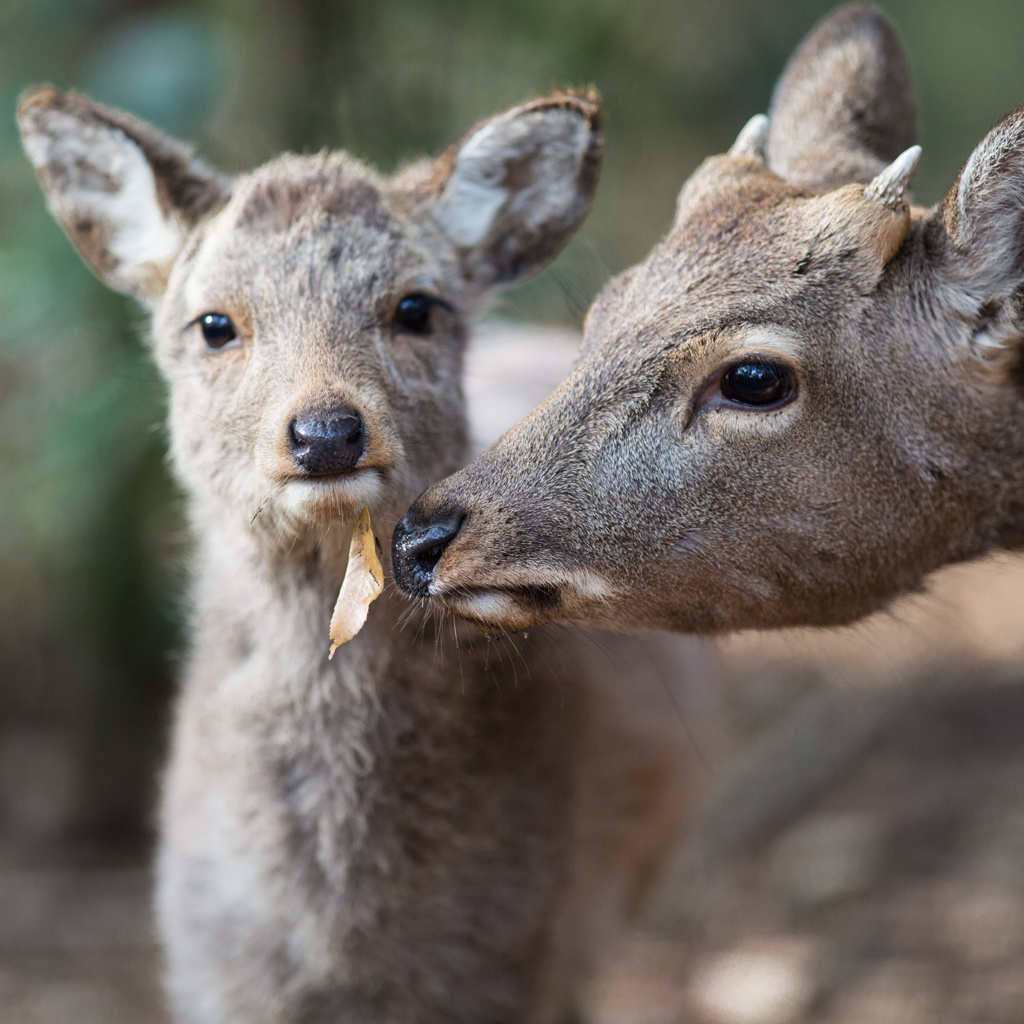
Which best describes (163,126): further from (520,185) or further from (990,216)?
(990,216)

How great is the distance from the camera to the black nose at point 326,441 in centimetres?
292

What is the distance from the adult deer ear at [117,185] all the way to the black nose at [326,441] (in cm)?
118

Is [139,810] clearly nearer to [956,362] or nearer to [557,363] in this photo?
[557,363]

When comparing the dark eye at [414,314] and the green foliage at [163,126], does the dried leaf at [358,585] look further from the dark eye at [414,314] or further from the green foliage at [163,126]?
the green foliage at [163,126]

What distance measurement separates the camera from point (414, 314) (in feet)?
11.5

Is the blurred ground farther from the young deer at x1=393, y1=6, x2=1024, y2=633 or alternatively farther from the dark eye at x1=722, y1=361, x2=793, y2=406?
the dark eye at x1=722, y1=361, x2=793, y2=406

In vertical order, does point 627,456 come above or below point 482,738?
above

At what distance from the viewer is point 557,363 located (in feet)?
18.1

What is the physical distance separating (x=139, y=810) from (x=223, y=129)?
344 cm

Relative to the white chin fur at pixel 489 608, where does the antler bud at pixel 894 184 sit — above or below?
above

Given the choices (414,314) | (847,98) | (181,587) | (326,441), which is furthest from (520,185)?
(181,587)

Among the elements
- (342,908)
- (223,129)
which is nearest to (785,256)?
(342,908)

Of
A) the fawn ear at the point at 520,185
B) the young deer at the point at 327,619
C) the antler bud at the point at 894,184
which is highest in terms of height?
the antler bud at the point at 894,184

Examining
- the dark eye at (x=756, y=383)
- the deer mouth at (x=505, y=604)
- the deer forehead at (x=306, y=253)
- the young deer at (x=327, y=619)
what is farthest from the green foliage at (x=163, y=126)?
the deer mouth at (x=505, y=604)
